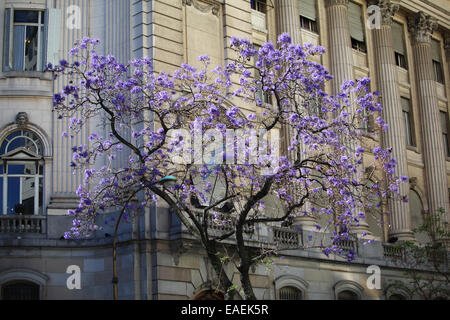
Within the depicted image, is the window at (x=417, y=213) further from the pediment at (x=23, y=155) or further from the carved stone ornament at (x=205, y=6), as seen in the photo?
the pediment at (x=23, y=155)

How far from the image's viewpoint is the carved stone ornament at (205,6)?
30.0 meters

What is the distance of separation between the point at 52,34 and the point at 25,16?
4.13ft

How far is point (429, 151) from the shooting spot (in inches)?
1625

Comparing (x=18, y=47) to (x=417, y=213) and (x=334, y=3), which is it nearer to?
(x=334, y=3)

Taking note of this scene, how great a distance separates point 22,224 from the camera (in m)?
26.1

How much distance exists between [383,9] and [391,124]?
6.18 metres

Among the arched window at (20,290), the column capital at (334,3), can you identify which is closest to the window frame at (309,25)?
the column capital at (334,3)

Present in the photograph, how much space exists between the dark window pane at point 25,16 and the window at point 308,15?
44.2ft

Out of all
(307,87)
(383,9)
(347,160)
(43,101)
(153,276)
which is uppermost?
(383,9)

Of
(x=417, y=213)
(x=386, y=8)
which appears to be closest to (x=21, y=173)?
(x=417, y=213)

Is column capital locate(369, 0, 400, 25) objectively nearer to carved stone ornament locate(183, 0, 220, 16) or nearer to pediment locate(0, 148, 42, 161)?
carved stone ornament locate(183, 0, 220, 16)

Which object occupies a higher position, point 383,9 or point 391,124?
point 383,9
